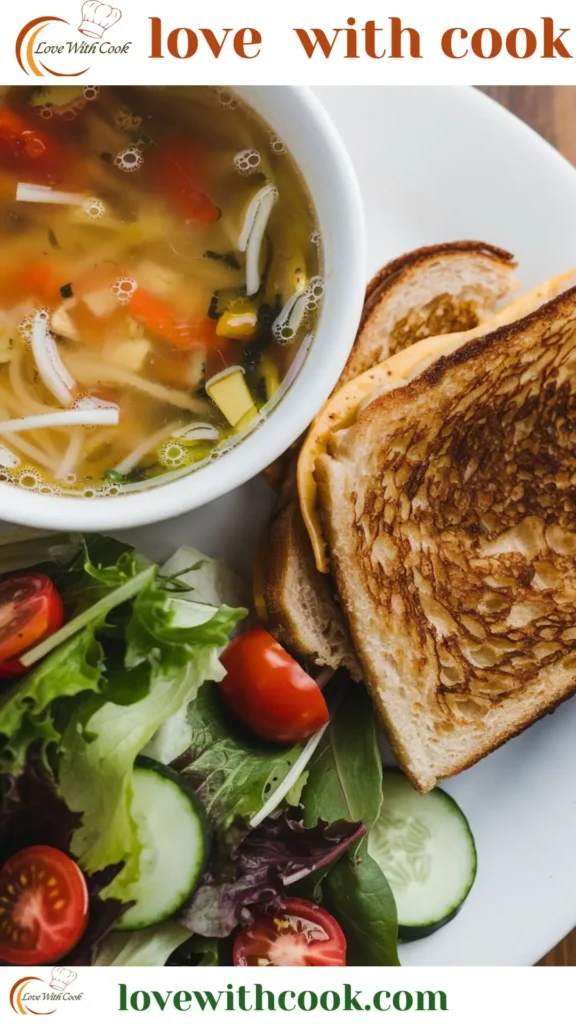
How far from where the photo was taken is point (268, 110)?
1621mm

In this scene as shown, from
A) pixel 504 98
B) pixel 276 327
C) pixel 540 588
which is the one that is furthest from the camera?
pixel 504 98

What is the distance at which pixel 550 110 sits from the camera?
2.23m

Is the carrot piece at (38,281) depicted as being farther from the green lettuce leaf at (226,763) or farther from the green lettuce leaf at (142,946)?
the green lettuce leaf at (142,946)

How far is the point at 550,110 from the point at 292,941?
1964mm

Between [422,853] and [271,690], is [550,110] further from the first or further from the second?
[422,853]

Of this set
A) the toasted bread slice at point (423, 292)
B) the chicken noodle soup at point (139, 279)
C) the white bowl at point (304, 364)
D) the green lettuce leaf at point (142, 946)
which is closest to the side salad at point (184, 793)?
the green lettuce leaf at point (142, 946)

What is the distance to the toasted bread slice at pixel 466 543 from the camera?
6.09ft

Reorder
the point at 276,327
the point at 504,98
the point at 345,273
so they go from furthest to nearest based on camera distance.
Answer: the point at 504,98 → the point at 276,327 → the point at 345,273

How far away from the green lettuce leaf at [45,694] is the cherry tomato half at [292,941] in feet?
1.88

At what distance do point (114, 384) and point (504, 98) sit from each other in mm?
1201

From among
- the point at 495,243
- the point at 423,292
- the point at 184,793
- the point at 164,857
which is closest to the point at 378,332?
the point at 423,292
